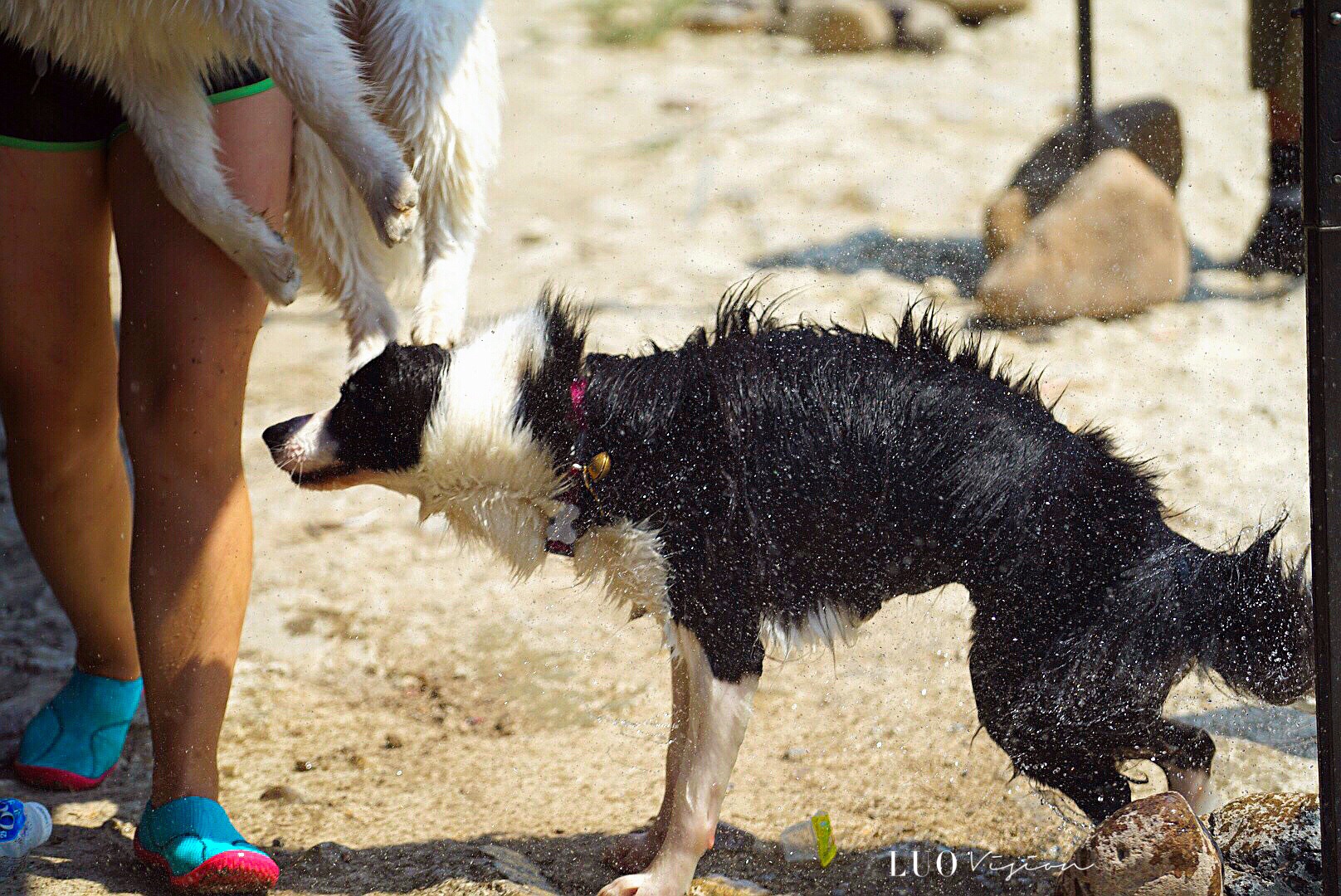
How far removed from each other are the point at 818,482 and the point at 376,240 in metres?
1.15

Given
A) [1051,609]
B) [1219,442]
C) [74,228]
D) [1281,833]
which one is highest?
[74,228]

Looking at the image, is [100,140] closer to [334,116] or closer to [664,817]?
[334,116]

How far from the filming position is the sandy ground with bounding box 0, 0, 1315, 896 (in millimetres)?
2797

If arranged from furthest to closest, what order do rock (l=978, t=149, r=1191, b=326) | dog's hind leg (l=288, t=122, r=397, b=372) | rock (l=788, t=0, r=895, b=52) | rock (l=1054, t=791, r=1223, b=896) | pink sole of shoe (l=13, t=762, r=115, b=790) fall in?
rock (l=788, t=0, r=895, b=52), rock (l=978, t=149, r=1191, b=326), pink sole of shoe (l=13, t=762, r=115, b=790), dog's hind leg (l=288, t=122, r=397, b=372), rock (l=1054, t=791, r=1223, b=896)

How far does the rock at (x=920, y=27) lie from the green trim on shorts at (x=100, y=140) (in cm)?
708

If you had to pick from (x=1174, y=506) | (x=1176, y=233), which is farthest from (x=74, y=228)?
(x=1176, y=233)

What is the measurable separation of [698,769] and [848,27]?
24.2 ft

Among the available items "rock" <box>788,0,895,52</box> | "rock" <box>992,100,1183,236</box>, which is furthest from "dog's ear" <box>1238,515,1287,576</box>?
"rock" <box>788,0,895,52</box>

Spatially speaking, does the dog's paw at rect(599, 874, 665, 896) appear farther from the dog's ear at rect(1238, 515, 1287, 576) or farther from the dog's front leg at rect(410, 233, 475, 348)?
the dog's ear at rect(1238, 515, 1287, 576)

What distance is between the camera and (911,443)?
2412 mm

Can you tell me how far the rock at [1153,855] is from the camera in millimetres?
2166

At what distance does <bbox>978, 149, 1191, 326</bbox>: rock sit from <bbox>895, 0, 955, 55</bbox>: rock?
3.42 metres

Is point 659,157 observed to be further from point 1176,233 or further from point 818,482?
point 818,482

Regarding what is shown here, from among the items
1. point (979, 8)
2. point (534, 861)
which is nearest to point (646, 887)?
point (534, 861)
